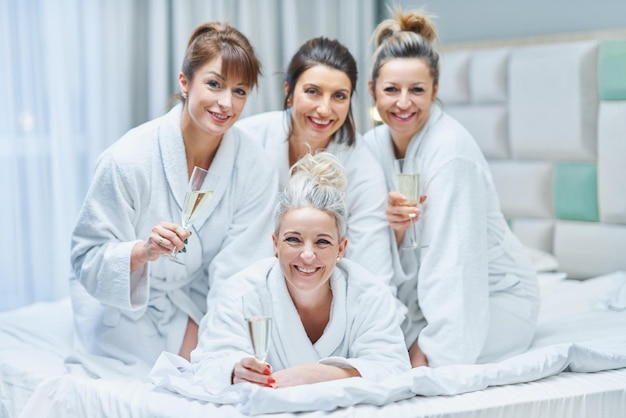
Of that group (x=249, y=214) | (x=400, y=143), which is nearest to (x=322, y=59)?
(x=400, y=143)

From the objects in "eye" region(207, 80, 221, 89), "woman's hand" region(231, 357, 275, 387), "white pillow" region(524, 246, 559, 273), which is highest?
"eye" region(207, 80, 221, 89)

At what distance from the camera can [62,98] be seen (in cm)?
368

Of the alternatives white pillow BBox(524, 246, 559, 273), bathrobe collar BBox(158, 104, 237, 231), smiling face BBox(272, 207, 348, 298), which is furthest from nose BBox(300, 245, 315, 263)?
white pillow BBox(524, 246, 559, 273)

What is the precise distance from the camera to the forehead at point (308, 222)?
2156 mm

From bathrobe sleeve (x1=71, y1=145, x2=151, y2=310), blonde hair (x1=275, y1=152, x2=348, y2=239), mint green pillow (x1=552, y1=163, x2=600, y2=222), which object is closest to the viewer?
blonde hair (x1=275, y1=152, x2=348, y2=239)

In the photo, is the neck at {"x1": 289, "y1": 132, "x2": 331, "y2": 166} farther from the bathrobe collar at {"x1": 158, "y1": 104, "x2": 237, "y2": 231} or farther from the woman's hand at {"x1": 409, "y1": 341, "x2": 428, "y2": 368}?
the woman's hand at {"x1": 409, "y1": 341, "x2": 428, "y2": 368}

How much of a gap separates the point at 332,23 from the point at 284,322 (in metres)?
2.74

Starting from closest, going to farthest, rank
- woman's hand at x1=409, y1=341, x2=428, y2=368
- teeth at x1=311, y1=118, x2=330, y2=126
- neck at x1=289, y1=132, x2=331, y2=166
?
woman's hand at x1=409, y1=341, x2=428, y2=368 < teeth at x1=311, y1=118, x2=330, y2=126 < neck at x1=289, y1=132, x2=331, y2=166

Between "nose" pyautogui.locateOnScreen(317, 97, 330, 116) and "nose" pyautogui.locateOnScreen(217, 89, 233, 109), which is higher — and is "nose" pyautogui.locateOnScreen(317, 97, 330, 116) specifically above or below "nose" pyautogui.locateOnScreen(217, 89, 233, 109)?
below

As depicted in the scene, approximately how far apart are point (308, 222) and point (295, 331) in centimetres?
29

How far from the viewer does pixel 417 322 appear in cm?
260

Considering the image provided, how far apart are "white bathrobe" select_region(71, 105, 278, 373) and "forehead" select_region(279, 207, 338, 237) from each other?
1.16 ft

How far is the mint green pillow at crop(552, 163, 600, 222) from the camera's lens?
11.5 ft

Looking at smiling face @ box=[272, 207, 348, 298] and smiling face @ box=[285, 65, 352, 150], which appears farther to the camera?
smiling face @ box=[285, 65, 352, 150]
